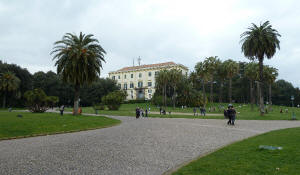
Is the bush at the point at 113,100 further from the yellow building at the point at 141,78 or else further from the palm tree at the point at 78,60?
the yellow building at the point at 141,78

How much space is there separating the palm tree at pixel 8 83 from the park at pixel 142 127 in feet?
0.71

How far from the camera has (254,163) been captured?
18.2 feet

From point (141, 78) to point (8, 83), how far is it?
165ft

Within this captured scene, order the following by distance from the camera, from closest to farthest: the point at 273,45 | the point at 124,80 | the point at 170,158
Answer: the point at 170,158, the point at 273,45, the point at 124,80

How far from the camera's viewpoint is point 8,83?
53719mm

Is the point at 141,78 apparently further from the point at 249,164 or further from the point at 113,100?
the point at 249,164

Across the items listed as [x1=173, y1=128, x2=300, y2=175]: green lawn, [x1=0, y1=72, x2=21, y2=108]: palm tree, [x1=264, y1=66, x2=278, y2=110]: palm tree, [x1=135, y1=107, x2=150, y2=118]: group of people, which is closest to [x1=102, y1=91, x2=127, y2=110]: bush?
[x1=135, y1=107, x2=150, y2=118]: group of people

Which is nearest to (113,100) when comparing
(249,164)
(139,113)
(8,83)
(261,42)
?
(139,113)

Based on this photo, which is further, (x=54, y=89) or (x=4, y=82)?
(x=54, y=89)

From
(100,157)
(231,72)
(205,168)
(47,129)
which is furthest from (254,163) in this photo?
(231,72)

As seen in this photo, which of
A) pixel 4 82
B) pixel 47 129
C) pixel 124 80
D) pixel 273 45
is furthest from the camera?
pixel 124 80

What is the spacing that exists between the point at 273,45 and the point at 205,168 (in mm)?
30733

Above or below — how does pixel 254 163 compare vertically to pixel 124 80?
below

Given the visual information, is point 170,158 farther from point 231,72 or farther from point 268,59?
point 231,72
